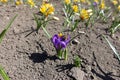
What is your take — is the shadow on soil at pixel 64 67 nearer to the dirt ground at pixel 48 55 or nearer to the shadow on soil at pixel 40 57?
the dirt ground at pixel 48 55

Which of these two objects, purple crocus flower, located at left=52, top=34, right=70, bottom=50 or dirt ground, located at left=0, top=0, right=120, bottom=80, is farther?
purple crocus flower, located at left=52, top=34, right=70, bottom=50

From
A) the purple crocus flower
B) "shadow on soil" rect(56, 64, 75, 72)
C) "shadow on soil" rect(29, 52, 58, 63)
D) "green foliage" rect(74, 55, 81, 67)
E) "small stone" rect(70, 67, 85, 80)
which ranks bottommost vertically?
"small stone" rect(70, 67, 85, 80)

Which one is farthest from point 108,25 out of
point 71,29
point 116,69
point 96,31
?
point 116,69

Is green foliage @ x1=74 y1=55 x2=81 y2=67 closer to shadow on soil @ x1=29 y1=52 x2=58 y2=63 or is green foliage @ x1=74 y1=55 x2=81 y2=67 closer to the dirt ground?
the dirt ground

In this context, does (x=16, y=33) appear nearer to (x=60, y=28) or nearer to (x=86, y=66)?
(x=60, y=28)

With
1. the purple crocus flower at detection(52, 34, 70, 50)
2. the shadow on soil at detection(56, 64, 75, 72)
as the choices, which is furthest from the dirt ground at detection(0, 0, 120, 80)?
the purple crocus flower at detection(52, 34, 70, 50)

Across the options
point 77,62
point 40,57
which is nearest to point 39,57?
point 40,57
